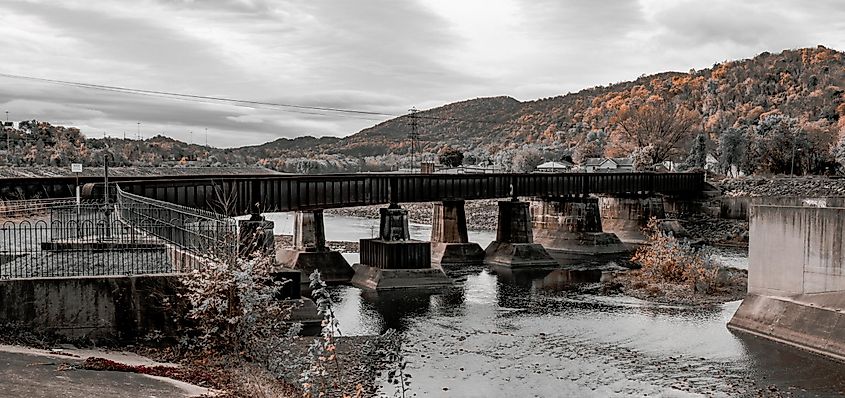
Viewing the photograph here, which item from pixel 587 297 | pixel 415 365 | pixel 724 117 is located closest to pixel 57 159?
pixel 587 297

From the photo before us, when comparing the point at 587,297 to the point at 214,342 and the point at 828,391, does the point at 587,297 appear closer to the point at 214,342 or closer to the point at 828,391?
the point at 828,391

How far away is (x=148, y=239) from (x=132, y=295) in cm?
440

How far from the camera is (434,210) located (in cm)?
5959

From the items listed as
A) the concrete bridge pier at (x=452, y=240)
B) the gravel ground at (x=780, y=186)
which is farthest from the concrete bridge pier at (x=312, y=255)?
the gravel ground at (x=780, y=186)

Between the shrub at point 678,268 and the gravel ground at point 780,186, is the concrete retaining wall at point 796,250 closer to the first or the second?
the shrub at point 678,268

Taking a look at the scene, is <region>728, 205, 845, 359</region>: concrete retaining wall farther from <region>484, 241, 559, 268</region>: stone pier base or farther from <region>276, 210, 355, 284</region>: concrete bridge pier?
<region>484, 241, 559, 268</region>: stone pier base

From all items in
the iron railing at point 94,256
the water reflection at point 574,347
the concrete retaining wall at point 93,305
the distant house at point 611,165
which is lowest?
the water reflection at point 574,347

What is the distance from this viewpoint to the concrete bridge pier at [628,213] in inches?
2948

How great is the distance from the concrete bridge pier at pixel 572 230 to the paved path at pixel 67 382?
49547 mm

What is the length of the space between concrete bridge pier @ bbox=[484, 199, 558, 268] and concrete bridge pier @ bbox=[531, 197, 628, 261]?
6.20 meters

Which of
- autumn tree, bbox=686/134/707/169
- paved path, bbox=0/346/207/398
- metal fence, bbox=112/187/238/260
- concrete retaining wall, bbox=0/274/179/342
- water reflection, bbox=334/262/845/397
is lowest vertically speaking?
water reflection, bbox=334/262/845/397

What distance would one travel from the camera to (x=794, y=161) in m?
113

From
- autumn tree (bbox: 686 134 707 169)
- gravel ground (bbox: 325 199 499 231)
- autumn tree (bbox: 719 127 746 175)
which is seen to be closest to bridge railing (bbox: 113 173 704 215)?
gravel ground (bbox: 325 199 499 231)

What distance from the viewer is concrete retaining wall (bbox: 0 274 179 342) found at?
19250 millimetres
